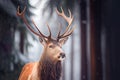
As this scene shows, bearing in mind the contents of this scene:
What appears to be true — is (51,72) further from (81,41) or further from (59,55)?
(81,41)

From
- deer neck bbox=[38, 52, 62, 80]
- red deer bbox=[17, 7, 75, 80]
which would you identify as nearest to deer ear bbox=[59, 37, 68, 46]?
red deer bbox=[17, 7, 75, 80]

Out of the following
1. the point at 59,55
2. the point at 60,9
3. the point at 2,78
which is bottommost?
the point at 2,78

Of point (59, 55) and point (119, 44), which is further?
point (119, 44)

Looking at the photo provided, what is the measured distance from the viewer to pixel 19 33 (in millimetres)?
1817

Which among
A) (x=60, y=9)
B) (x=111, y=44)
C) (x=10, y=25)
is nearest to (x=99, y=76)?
(x=111, y=44)

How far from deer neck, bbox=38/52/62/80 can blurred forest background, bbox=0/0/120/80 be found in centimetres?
5

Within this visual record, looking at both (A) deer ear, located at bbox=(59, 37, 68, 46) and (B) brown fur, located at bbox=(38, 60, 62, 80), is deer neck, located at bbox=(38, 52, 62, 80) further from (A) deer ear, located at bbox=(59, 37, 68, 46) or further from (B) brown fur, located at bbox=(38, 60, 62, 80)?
(A) deer ear, located at bbox=(59, 37, 68, 46)

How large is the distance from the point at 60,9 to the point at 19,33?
10.0 inches

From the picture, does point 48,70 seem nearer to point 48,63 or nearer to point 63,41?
point 48,63

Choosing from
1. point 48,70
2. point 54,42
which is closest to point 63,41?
point 54,42

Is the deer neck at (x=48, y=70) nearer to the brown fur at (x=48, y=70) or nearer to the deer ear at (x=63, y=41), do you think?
the brown fur at (x=48, y=70)

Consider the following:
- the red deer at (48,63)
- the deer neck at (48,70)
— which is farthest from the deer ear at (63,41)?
the deer neck at (48,70)

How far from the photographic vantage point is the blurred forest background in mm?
1797

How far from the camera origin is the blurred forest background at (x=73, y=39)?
5.90 ft
